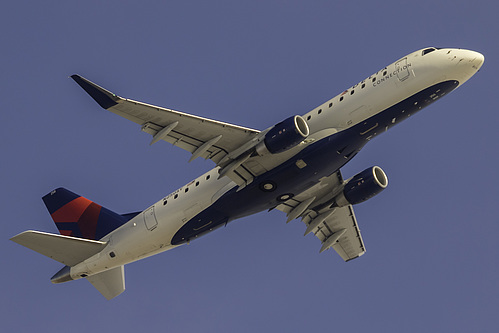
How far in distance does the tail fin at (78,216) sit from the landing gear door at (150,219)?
3006 mm

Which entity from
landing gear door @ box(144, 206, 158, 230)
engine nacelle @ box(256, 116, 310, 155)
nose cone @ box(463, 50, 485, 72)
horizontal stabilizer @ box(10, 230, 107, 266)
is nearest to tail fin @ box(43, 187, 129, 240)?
horizontal stabilizer @ box(10, 230, 107, 266)

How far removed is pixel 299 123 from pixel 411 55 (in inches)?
314

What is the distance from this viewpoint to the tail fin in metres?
49.3

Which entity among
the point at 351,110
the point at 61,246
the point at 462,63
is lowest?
the point at 61,246

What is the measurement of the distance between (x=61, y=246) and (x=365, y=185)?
20081 mm

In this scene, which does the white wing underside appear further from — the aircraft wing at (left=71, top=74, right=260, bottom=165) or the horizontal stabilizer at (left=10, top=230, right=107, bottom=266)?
the horizontal stabilizer at (left=10, top=230, right=107, bottom=266)

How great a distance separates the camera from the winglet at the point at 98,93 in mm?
36688

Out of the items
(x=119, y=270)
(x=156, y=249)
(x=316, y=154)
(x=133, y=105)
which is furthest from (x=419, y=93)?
(x=119, y=270)

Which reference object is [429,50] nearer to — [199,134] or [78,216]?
[199,134]

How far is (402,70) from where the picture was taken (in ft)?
134

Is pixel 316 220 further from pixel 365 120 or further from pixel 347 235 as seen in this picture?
pixel 365 120

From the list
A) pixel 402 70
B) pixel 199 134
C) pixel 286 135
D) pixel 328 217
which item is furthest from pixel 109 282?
pixel 402 70

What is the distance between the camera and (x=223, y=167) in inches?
1668

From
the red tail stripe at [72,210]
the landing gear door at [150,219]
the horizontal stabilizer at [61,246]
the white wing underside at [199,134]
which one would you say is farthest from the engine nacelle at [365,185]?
the red tail stripe at [72,210]
